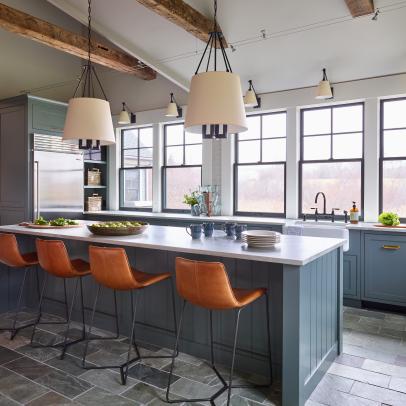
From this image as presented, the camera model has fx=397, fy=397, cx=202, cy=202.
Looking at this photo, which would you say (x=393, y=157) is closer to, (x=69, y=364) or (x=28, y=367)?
(x=69, y=364)

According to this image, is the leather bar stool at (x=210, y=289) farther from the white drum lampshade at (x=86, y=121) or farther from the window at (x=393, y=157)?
the window at (x=393, y=157)

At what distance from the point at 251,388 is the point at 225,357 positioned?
1.21 ft

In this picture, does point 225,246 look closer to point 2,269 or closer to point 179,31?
point 2,269

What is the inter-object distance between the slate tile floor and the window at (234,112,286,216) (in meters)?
2.52

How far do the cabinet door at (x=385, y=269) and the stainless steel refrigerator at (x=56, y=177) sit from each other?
4.36 m

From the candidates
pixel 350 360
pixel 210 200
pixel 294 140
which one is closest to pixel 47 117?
pixel 210 200

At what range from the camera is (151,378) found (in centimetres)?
272

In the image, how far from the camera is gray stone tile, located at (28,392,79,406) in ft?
7.94

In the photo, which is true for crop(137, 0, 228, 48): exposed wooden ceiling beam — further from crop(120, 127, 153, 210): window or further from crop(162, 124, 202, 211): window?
crop(120, 127, 153, 210): window

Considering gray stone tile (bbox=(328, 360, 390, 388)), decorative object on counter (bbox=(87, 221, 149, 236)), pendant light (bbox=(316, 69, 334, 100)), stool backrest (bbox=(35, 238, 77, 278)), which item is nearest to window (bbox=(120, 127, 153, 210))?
pendant light (bbox=(316, 69, 334, 100))

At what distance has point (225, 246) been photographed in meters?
2.70

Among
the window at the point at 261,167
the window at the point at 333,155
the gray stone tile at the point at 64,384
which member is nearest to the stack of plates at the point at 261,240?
the gray stone tile at the point at 64,384

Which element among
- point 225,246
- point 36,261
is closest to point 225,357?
point 225,246

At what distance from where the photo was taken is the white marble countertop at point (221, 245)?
7.68 ft
